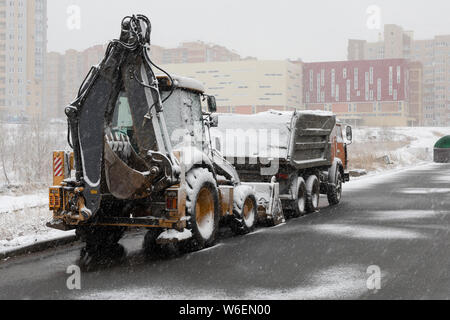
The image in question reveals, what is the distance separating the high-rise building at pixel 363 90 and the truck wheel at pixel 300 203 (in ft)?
477

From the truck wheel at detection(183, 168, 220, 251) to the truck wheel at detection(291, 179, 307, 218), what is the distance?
15.2 feet

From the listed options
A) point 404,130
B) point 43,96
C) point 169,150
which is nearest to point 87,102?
point 169,150

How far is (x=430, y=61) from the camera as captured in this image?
19612cm

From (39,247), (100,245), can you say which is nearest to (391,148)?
(100,245)

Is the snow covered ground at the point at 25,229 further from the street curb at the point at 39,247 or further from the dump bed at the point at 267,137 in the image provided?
the dump bed at the point at 267,137

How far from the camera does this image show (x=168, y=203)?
8695 mm

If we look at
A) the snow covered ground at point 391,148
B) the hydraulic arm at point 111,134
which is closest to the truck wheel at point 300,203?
the hydraulic arm at point 111,134

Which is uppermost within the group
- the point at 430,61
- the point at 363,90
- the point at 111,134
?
the point at 430,61

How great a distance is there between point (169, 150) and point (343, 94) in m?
157

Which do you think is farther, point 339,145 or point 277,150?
point 339,145

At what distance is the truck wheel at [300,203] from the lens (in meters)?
14.3

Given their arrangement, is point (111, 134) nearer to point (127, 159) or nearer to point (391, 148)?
point (127, 159)

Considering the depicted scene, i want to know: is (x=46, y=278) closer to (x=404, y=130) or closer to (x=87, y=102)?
(x=87, y=102)

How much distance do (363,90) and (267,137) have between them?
151 m
